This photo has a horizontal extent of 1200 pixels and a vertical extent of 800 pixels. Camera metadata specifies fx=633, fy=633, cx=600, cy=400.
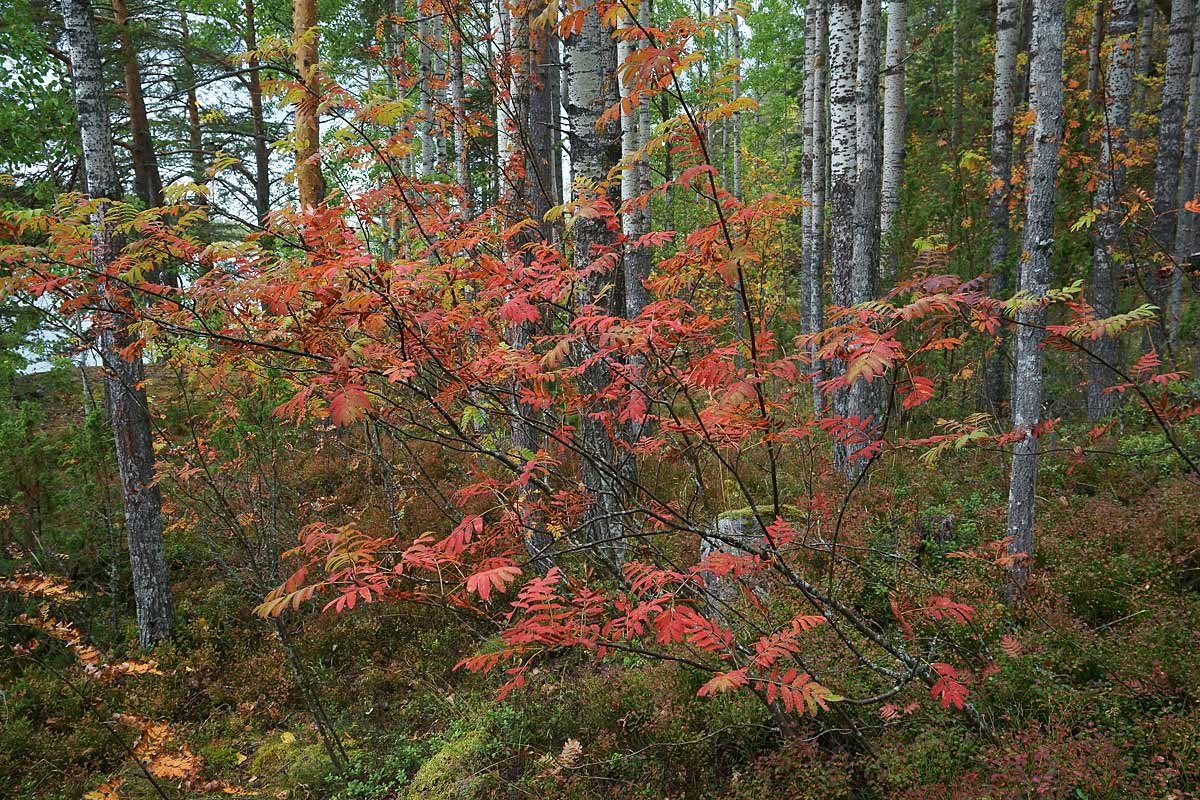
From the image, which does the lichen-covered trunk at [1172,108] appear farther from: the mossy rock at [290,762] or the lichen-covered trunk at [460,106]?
the mossy rock at [290,762]

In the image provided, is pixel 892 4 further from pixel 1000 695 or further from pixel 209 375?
pixel 209 375

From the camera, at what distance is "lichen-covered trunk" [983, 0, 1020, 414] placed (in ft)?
24.7

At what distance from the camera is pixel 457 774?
153 inches

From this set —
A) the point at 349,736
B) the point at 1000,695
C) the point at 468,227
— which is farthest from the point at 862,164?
the point at 349,736

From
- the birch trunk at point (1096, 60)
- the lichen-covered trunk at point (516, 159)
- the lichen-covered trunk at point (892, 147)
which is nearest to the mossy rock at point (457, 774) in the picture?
the lichen-covered trunk at point (516, 159)

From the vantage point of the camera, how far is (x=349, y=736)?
4695mm

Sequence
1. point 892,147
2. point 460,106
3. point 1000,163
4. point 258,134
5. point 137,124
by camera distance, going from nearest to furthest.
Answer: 1. point 460,106
2. point 1000,163
3. point 892,147
4. point 137,124
5. point 258,134

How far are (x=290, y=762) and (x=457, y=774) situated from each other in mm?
1529

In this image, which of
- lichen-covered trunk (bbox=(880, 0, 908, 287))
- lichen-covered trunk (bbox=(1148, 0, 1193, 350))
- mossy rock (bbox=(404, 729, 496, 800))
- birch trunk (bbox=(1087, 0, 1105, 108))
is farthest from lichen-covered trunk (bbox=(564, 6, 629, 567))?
birch trunk (bbox=(1087, 0, 1105, 108))

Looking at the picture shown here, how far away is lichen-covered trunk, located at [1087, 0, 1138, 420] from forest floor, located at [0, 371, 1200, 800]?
216 centimetres

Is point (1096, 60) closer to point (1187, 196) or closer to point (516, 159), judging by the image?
point (1187, 196)

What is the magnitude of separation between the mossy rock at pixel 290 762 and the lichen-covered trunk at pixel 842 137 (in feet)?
15.3

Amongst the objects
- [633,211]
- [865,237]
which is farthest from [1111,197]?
[633,211]

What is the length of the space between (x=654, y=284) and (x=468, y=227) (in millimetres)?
1516
